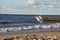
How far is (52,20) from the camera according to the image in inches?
147

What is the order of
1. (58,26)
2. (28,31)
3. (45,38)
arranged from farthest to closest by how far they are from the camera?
(58,26) < (28,31) < (45,38)

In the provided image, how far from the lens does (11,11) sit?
167 inches

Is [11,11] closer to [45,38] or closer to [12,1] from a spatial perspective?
[12,1]

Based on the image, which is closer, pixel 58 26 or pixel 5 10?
pixel 58 26

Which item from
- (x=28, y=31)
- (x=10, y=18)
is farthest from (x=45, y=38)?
(x=10, y=18)

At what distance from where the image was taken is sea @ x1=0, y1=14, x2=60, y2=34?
3025 mm

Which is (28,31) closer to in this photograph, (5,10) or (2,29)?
(2,29)

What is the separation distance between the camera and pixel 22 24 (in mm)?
3383

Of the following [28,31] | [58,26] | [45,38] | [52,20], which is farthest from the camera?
[52,20]

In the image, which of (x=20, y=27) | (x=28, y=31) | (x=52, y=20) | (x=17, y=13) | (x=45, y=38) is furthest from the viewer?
(x=17, y=13)

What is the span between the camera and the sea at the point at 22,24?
9.93ft

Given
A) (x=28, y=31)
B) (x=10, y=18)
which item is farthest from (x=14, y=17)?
(x=28, y=31)

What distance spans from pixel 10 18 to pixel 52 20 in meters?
0.83

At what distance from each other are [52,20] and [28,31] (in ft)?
3.06
